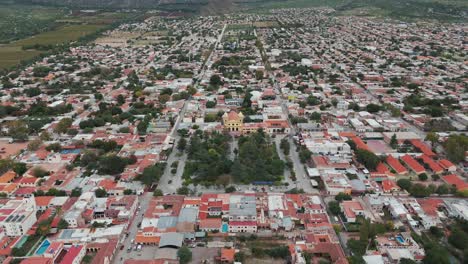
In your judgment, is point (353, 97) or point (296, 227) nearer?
point (296, 227)

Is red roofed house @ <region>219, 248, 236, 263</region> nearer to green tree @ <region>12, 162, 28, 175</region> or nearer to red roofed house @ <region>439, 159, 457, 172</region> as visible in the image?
green tree @ <region>12, 162, 28, 175</region>

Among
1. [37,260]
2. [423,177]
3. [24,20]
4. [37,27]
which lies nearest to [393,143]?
[423,177]

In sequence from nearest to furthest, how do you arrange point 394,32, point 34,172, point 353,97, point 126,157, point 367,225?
point 367,225 < point 34,172 < point 126,157 < point 353,97 < point 394,32

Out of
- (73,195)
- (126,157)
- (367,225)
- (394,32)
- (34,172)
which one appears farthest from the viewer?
(394,32)

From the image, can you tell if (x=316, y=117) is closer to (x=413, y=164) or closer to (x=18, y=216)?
(x=413, y=164)

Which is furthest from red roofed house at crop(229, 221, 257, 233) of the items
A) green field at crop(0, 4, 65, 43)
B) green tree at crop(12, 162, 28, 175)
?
green field at crop(0, 4, 65, 43)

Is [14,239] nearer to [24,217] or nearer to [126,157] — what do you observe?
[24,217]

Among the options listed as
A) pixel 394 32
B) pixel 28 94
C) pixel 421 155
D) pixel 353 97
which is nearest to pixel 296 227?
pixel 421 155

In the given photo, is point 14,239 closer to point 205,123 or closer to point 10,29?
point 205,123
